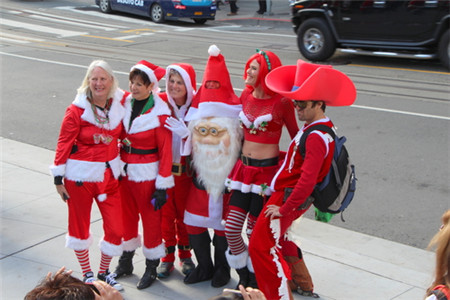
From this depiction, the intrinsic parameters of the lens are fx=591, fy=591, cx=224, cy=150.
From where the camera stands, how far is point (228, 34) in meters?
18.5

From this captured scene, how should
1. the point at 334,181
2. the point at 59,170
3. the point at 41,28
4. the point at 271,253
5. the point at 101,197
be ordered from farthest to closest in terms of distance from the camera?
the point at 41,28 < the point at 101,197 < the point at 59,170 < the point at 271,253 < the point at 334,181

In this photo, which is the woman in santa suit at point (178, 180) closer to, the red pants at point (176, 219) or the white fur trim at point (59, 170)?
the red pants at point (176, 219)

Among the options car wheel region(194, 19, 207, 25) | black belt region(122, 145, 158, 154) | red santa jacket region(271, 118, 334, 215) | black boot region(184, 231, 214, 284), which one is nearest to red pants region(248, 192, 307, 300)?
red santa jacket region(271, 118, 334, 215)

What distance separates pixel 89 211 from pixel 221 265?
1.11m

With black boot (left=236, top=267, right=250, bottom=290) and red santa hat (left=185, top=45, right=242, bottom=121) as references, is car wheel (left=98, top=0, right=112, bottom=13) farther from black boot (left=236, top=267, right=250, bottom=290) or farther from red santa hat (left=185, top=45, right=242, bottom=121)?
black boot (left=236, top=267, right=250, bottom=290)

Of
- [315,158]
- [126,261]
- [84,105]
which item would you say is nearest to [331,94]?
[315,158]

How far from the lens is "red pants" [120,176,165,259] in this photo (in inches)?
178

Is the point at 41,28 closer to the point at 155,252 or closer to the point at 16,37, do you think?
the point at 16,37

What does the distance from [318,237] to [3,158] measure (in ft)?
14.4

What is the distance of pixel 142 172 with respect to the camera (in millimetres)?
4473

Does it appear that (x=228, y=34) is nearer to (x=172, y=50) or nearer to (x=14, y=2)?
(x=172, y=50)

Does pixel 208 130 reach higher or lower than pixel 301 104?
lower

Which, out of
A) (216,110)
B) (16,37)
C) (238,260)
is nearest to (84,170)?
(216,110)

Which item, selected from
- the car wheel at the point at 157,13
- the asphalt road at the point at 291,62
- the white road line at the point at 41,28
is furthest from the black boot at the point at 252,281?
the car wheel at the point at 157,13
